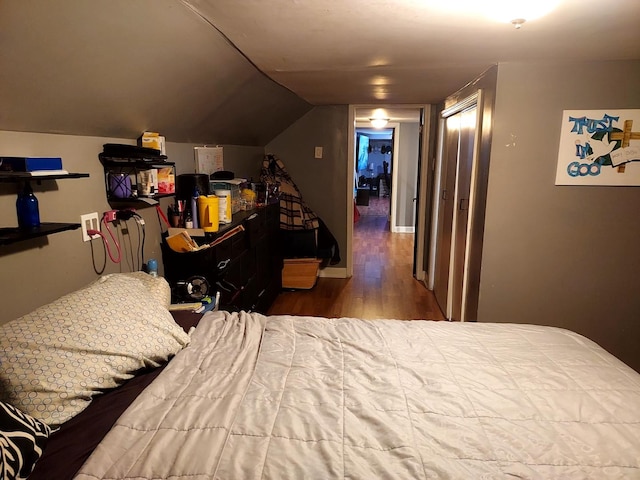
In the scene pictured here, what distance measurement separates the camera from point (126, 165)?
6.57 feet

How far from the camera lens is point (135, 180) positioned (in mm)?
2105

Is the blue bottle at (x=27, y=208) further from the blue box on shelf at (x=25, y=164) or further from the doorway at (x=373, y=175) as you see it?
the doorway at (x=373, y=175)

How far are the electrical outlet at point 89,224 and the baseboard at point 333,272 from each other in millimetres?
3241

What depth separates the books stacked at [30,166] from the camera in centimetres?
132

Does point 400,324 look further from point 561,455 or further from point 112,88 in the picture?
point 112,88

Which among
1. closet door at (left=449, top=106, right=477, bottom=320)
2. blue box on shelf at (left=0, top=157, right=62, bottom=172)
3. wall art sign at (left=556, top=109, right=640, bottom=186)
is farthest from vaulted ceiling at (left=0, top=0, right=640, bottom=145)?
closet door at (left=449, top=106, right=477, bottom=320)

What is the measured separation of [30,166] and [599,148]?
2.81m

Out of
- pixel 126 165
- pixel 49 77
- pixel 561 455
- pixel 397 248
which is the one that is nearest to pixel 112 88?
pixel 49 77

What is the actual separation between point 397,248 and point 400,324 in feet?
15.1

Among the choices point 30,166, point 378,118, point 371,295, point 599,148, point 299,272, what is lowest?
point 371,295

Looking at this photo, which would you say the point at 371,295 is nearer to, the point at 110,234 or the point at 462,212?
the point at 462,212

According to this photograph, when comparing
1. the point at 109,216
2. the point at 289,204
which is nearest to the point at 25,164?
the point at 109,216

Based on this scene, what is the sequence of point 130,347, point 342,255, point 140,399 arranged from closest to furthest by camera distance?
point 140,399 → point 130,347 → point 342,255

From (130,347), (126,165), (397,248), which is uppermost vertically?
(126,165)
